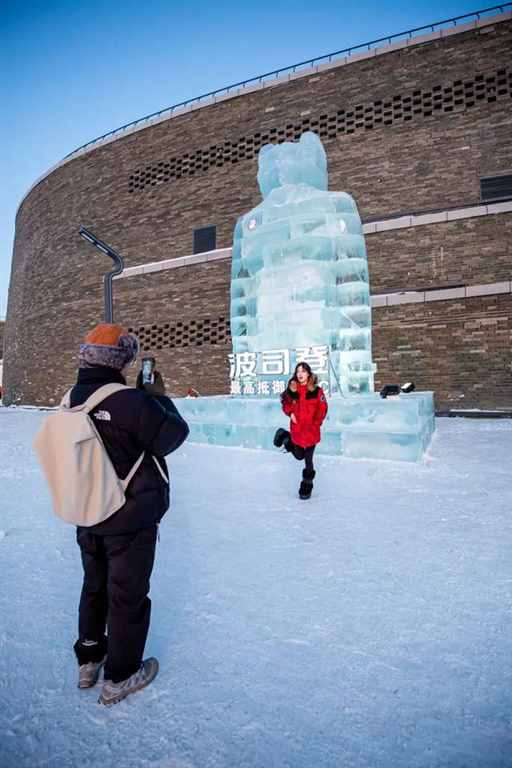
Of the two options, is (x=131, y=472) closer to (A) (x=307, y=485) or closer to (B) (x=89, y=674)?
(B) (x=89, y=674)

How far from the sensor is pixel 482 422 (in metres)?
10.1

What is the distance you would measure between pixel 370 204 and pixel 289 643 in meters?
13.0

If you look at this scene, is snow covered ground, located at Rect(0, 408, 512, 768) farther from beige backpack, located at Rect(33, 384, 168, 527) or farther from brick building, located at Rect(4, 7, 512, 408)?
brick building, located at Rect(4, 7, 512, 408)

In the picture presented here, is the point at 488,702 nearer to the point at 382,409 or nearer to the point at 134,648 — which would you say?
the point at 134,648

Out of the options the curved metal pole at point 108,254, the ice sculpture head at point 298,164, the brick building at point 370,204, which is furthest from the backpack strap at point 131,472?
the brick building at point 370,204

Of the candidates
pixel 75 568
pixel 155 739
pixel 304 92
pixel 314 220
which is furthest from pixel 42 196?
pixel 155 739

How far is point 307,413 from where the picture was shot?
392 centimetres

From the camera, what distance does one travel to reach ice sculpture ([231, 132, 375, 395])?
23.8ft

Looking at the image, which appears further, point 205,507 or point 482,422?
point 482,422

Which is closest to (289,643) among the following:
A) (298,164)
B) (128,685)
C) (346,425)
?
(128,685)

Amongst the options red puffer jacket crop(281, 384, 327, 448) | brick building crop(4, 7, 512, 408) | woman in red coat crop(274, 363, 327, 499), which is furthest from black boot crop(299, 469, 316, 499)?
brick building crop(4, 7, 512, 408)

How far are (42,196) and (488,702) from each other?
24.0 m

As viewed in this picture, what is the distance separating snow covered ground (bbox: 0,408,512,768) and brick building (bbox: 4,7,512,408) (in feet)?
29.8

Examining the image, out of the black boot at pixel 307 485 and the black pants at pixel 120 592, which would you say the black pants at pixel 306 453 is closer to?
the black boot at pixel 307 485
